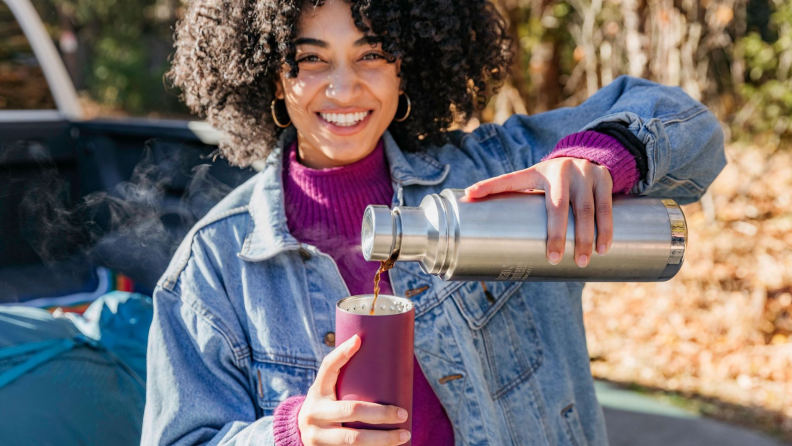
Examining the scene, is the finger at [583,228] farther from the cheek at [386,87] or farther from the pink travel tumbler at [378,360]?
the cheek at [386,87]

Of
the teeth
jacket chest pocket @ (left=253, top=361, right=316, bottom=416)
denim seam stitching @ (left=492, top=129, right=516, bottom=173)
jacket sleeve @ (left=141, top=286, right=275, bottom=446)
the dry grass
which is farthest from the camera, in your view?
the dry grass

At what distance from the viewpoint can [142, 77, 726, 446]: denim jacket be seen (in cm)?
156

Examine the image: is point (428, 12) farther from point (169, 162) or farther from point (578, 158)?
point (169, 162)

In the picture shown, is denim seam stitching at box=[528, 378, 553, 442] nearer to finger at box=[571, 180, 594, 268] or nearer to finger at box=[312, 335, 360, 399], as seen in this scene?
finger at box=[571, 180, 594, 268]

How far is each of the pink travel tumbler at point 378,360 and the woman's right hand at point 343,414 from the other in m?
0.01

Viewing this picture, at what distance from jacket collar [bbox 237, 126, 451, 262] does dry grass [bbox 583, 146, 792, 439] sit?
233 centimetres

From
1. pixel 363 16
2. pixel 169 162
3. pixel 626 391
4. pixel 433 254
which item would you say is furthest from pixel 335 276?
pixel 626 391

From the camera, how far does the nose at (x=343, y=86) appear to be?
1.67m

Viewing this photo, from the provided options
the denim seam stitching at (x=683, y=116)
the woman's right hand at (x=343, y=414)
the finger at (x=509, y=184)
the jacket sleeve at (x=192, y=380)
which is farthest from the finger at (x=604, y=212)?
the jacket sleeve at (x=192, y=380)

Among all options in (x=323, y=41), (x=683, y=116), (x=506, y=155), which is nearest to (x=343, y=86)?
(x=323, y=41)

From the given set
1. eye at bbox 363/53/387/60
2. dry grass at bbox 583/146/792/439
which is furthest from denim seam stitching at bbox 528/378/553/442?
dry grass at bbox 583/146/792/439

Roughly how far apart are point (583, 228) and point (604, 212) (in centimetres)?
6

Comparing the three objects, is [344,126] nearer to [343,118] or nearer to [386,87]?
[343,118]

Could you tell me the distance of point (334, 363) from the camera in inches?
46.3
